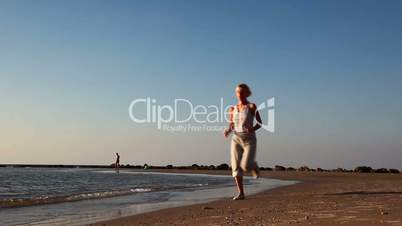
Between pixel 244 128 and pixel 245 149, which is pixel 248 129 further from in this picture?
pixel 245 149

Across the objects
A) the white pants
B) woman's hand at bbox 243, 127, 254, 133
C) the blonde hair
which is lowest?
the white pants

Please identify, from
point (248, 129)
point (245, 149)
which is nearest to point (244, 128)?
point (248, 129)

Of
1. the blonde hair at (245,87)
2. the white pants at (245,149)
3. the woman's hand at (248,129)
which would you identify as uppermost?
the blonde hair at (245,87)

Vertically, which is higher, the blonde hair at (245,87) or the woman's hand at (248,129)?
the blonde hair at (245,87)

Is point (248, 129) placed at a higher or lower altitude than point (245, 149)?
higher

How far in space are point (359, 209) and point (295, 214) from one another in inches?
49.5

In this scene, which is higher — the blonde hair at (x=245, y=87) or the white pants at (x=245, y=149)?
the blonde hair at (x=245, y=87)

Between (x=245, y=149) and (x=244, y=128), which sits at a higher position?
(x=244, y=128)

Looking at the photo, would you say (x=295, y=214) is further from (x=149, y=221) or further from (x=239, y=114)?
(x=149, y=221)

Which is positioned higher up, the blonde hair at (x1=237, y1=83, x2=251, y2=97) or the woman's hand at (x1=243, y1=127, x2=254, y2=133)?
the blonde hair at (x1=237, y1=83, x2=251, y2=97)

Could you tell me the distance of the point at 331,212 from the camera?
8.52 m

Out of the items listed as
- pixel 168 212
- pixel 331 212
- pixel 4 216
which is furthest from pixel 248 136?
pixel 4 216

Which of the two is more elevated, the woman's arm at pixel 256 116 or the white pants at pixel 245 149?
the woman's arm at pixel 256 116

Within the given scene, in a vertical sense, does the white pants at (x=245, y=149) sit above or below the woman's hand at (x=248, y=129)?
below
